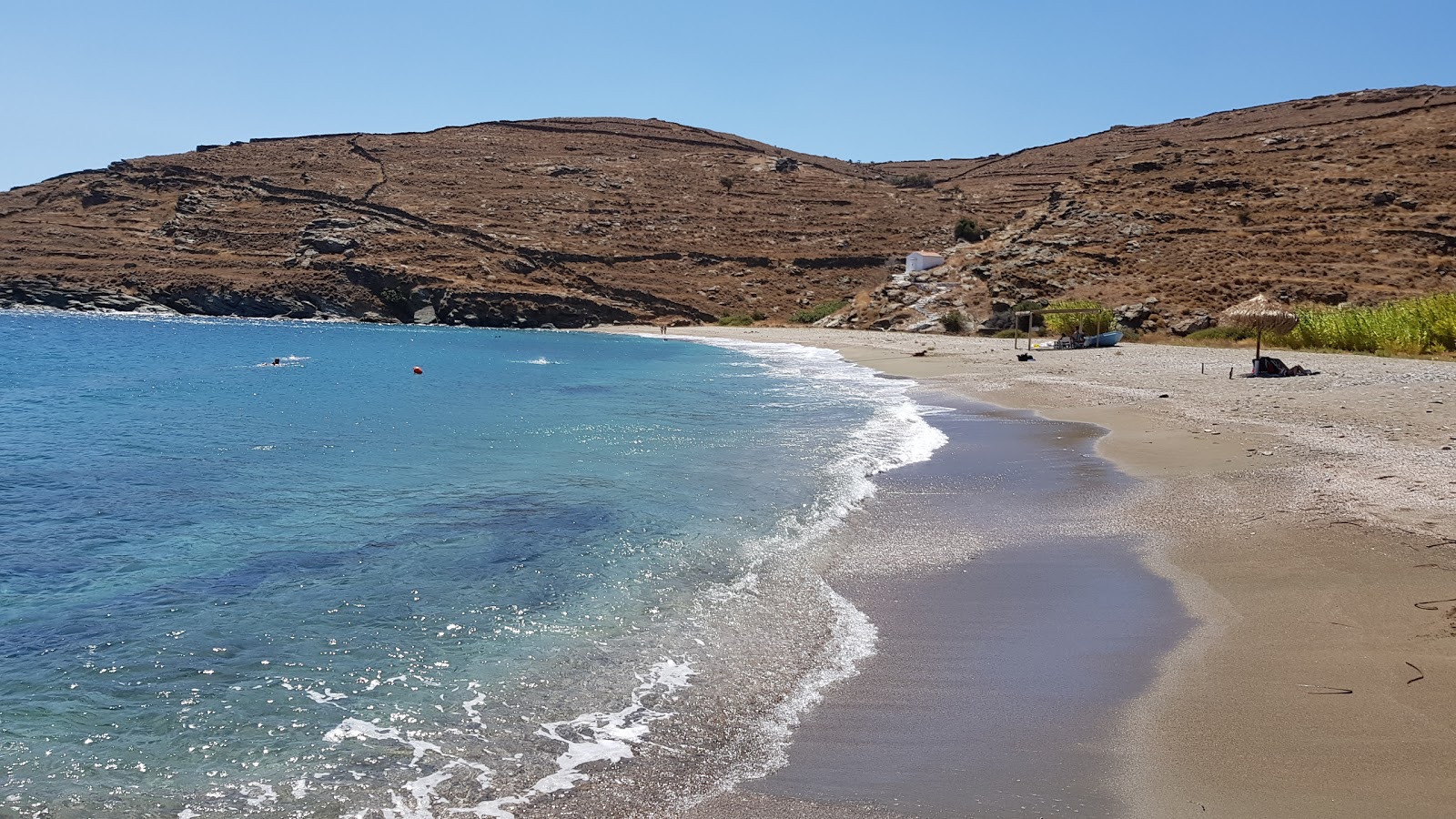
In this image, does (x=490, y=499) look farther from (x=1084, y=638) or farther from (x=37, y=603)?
(x=1084, y=638)

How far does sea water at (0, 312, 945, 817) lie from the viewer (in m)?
4.68

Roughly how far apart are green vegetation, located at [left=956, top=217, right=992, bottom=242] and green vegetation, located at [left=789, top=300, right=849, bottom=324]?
48.7 feet

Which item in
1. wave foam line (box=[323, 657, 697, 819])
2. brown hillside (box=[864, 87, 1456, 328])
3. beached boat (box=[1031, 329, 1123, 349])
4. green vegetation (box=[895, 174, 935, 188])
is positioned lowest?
wave foam line (box=[323, 657, 697, 819])

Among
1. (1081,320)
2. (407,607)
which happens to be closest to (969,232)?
(1081,320)

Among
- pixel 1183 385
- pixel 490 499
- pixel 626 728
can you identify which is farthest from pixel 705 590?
pixel 1183 385

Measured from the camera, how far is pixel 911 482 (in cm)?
1191

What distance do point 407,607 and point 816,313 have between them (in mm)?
66035

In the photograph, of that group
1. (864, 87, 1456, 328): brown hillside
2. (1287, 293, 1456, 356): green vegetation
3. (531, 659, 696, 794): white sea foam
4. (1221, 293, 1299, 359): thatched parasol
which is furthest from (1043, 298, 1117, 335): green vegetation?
(531, 659, 696, 794): white sea foam

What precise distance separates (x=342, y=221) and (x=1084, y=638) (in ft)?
284

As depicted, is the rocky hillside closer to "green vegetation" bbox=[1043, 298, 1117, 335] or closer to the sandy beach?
"green vegetation" bbox=[1043, 298, 1117, 335]

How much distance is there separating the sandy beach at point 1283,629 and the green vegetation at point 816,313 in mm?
56029

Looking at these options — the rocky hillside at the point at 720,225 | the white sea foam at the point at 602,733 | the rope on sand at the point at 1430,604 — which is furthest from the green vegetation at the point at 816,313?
the white sea foam at the point at 602,733

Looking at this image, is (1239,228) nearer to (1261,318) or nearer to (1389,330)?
(1389,330)

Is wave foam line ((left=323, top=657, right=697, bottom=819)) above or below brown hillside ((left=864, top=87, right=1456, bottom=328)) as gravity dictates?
below
